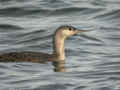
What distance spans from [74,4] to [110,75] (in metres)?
8.02

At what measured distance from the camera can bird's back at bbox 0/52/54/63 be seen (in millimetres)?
14664

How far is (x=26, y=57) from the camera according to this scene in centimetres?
1480

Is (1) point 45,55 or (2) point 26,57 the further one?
(1) point 45,55

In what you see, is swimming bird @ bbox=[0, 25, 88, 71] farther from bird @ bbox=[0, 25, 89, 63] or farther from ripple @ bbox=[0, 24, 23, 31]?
ripple @ bbox=[0, 24, 23, 31]

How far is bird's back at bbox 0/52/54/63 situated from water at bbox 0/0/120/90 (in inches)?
5.3

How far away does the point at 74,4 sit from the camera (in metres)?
21.6

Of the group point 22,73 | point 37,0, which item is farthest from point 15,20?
point 22,73

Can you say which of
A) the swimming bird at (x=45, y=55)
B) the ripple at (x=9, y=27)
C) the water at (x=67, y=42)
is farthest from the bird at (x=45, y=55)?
the ripple at (x=9, y=27)

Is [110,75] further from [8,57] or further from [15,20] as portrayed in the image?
[15,20]

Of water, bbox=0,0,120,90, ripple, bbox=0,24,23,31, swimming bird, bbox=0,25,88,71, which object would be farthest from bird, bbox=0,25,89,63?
ripple, bbox=0,24,23,31

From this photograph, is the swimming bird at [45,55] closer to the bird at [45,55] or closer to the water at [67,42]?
the bird at [45,55]

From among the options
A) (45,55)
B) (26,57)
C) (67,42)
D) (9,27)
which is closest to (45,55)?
(45,55)

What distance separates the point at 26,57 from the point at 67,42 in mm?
3049

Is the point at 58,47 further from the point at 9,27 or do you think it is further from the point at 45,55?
the point at 9,27
